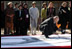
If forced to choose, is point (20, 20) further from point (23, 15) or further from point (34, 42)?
point (34, 42)

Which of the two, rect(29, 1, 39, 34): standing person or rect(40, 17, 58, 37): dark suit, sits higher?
rect(29, 1, 39, 34): standing person

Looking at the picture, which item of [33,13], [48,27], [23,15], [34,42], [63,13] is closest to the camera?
[34,42]

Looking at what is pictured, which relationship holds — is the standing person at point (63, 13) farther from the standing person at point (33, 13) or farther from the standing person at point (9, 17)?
the standing person at point (9, 17)

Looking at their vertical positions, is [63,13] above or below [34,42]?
above

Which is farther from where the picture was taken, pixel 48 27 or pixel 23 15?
pixel 23 15

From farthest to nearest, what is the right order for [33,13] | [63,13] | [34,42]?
[63,13] → [33,13] → [34,42]

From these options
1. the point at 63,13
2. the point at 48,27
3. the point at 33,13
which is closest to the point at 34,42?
the point at 48,27

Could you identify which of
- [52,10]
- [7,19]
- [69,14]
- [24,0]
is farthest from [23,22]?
[24,0]

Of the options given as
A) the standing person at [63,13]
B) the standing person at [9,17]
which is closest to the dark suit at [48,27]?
the standing person at [63,13]

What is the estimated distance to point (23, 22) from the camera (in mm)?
6168

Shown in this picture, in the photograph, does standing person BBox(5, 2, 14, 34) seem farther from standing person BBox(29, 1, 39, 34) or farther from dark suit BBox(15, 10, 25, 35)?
standing person BBox(29, 1, 39, 34)

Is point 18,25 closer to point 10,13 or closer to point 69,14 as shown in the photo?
point 10,13

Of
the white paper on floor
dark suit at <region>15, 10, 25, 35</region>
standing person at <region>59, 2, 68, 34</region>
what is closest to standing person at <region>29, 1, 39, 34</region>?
dark suit at <region>15, 10, 25, 35</region>

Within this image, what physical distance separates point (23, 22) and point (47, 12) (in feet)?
3.16
